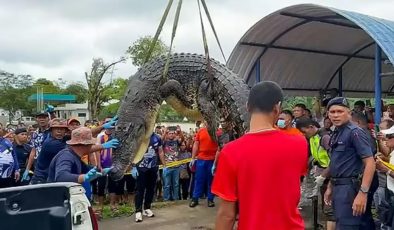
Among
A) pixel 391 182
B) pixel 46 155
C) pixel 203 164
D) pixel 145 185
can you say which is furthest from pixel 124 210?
pixel 391 182

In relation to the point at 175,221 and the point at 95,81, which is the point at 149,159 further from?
the point at 95,81

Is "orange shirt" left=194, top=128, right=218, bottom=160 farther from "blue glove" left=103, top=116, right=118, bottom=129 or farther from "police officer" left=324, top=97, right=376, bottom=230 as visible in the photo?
"police officer" left=324, top=97, right=376, bottom=230

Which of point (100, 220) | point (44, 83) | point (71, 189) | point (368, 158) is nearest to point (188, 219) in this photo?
point (100, 220)

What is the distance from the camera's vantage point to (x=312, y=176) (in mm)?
7004

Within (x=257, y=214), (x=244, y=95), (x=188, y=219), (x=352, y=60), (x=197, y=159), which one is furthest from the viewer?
(x=352, y=60)

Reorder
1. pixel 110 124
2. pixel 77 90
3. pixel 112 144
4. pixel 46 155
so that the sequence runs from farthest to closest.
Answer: pixel 77 90, pixel 110 124, pixel 112 144, pixel 46 155

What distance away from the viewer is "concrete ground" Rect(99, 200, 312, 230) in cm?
707

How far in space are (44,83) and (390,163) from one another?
201ft

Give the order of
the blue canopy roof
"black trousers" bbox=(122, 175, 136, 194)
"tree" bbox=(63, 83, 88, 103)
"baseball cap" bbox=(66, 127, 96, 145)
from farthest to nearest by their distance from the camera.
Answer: "tree" bbox=(63, 83, 88, 103), the blue canopy roof, "black trousers" bbox=(122, 175, 136, 194), "baseball cap" bbox=(66, 127, 96, 145)

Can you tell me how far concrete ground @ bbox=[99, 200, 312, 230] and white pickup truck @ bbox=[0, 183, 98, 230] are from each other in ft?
14.6

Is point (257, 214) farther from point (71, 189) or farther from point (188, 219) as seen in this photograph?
point (188, 219)

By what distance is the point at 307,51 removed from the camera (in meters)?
11.6

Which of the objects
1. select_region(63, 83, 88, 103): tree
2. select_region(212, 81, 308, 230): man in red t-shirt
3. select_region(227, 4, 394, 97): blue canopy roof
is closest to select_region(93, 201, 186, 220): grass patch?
select_region(227, 4, 394, 97): blue canopy roof

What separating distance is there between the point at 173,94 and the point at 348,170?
2973mm
